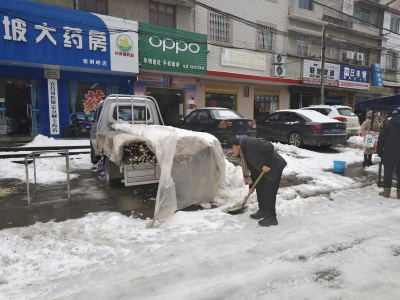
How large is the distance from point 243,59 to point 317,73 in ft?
19.6

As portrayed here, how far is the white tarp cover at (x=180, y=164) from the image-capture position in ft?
13.7

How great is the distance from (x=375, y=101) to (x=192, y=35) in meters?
9.40

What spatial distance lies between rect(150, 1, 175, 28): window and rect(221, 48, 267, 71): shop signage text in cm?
323

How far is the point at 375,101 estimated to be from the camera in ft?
25.2

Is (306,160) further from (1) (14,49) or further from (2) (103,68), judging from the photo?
(1) (14,49)

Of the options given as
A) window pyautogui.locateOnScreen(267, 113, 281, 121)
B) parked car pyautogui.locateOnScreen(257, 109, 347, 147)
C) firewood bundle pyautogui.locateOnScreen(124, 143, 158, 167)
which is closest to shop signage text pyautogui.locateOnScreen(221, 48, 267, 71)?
window pyautogui.locateOnScreen(267, 113, 281, 121)

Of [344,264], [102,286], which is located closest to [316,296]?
[344,264]

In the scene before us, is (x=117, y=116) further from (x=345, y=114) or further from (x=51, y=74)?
(x=345, y=114)

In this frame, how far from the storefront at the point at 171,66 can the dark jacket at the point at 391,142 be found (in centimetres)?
1018

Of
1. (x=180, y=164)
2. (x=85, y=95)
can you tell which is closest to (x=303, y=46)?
(x=85, y=95)

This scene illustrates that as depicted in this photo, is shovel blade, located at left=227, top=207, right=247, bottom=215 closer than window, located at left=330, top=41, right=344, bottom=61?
Yes

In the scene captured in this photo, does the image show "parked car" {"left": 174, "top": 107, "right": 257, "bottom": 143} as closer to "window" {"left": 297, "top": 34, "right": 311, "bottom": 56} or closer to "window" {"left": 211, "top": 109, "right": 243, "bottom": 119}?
"window" {"left": 211, "top": 109, "right": 243, "bottom": 119}

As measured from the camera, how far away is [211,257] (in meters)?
3.17

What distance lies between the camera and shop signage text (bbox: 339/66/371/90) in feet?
65.8
